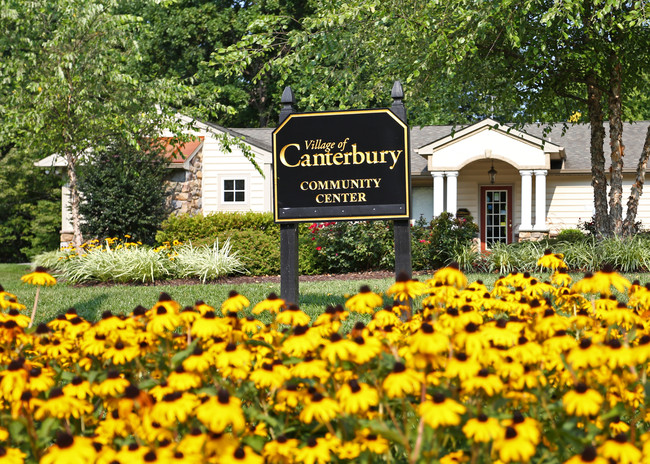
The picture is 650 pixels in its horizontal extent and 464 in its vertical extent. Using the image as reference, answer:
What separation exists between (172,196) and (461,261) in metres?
8.91

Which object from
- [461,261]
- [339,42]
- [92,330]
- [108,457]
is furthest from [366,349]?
[461,261]

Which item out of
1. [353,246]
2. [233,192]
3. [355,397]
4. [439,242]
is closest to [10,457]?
[355,397]

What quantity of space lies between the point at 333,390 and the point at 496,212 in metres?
17.0

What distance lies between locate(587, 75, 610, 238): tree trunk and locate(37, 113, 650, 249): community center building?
461 cm

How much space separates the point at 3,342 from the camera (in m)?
2.67

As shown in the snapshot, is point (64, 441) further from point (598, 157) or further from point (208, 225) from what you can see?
point (208, 225)

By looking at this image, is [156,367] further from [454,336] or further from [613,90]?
[613,90]

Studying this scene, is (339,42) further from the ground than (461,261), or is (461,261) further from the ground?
(339,42)

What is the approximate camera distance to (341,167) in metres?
5.81

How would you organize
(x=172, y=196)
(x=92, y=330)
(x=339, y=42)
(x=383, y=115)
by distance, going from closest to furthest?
1. (x=92, y=330)
2. (x=383, y=115)
3. (x=339, y=42)
4. (x=172, y=196)

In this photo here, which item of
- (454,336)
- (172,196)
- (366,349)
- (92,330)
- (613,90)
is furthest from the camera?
(172,196)

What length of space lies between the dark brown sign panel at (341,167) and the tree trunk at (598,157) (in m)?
7.44

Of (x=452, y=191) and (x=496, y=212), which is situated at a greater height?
(x=452, y=191)

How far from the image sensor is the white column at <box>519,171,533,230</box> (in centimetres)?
1675
